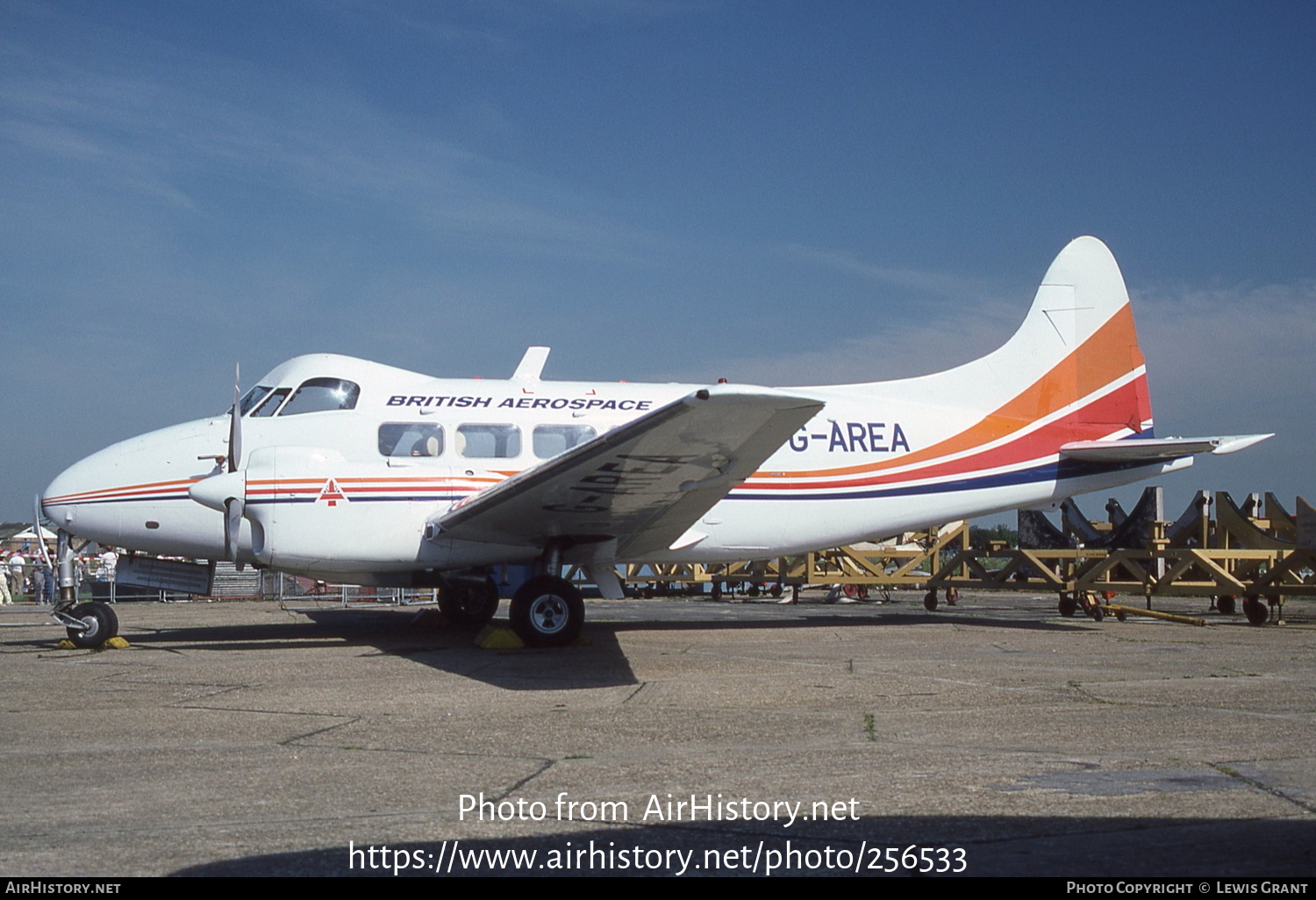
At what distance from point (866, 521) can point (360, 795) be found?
33.0 feet

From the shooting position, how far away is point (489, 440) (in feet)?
40.4

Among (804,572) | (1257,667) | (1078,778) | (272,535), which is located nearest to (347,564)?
(272,535)

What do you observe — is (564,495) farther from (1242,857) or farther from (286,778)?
(1242,857)

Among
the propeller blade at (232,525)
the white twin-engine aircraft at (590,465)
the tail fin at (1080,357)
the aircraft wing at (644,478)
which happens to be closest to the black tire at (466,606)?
the white twin-engine aircraft at (590,465)

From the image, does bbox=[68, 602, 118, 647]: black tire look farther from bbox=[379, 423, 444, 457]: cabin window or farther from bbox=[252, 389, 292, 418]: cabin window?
bbox=[379, 423, 444, 457]: cabin window

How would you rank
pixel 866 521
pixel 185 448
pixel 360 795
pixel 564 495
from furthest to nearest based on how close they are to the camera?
1. pixel 866 521
2. pixel 185 448
3. pixel 564 495
4. pixel 360 795

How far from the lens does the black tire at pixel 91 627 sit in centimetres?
1093

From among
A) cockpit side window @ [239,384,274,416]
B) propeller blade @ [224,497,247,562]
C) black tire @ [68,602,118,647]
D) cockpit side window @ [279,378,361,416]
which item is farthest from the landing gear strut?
cockpit side window @ [279,378,361,416]

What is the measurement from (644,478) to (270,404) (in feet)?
17.1

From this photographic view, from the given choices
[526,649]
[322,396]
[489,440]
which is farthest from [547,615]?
[322,396]

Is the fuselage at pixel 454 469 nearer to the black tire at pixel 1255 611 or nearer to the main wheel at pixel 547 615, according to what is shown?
the main wheel at pixel 547 615

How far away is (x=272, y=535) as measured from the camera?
1080 centimetres

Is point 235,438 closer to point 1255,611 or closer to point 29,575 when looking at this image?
point 1255,611

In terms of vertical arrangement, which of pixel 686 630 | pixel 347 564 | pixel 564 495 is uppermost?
pixel 564 495
